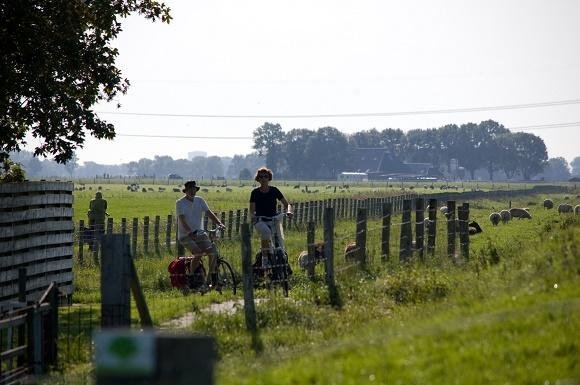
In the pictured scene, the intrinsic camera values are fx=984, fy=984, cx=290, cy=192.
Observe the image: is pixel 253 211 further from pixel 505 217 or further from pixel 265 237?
pixel 505 217

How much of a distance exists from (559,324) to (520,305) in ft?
3.86

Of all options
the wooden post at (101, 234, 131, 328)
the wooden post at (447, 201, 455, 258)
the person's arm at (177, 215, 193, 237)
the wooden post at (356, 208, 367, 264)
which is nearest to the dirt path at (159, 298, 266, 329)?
the person's arm at (177, 215, 193, 237)

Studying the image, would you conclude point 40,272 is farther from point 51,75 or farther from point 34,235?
point 51,75

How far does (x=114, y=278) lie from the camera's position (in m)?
10.3

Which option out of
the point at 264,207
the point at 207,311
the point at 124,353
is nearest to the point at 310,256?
the point at 264,207

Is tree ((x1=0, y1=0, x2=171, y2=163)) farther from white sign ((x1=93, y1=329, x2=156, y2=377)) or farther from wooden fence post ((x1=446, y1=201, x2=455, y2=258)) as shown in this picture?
white sign ((x1=93, y1=329, x2=156, y2=377))

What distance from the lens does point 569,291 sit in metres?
10.8

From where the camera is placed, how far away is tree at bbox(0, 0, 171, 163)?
18.1 m

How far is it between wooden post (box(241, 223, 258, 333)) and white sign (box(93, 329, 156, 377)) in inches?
323

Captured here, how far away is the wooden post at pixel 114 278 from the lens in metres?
10.3

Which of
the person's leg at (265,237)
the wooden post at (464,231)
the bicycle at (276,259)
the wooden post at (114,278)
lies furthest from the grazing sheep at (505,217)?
the wooden post at (114,278)

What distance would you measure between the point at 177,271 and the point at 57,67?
470 cm

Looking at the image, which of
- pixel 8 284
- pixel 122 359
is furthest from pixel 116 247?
pixel 8 284

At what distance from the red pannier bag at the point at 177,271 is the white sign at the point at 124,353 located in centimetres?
1331
